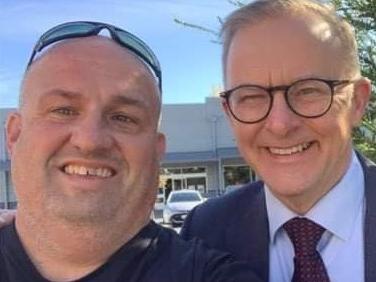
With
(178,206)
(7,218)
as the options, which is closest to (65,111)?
(7,218)

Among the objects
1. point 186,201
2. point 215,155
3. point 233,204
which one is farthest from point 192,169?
point 233,204

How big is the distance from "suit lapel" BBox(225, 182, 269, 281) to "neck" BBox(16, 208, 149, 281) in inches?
17.7

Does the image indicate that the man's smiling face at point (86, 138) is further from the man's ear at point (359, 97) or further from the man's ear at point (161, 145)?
the man's ear at point (359, 97)

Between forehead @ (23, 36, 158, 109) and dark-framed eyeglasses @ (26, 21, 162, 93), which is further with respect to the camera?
dark-framed eyeglasses @ (26, 21, 162, 93)

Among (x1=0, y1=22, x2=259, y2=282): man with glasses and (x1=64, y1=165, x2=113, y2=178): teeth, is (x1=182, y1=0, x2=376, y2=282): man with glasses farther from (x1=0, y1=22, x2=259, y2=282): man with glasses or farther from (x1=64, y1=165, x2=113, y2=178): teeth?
(x1=64, y1=165, x2=113, y2=178): teeth

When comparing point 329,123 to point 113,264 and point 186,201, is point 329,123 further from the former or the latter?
point 186,201

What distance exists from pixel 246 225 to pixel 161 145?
474 millimetres

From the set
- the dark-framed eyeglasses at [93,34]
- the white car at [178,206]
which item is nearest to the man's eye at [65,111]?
the dark-framed eyeglasses at [93,34]

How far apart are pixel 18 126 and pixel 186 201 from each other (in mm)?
21117

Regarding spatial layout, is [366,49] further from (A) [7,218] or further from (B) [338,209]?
(A) [7,218]

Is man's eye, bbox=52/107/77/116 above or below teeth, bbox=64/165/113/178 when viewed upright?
above

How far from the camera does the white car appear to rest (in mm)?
21859

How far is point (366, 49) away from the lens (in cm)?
419

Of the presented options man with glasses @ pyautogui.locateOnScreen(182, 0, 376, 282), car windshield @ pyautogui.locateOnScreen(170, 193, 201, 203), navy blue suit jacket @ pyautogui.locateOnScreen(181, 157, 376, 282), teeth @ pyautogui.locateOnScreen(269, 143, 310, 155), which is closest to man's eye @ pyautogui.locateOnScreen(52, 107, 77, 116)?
man with glasses @ pyautogui.locateOnScreen(182, 0, 376, 282)
